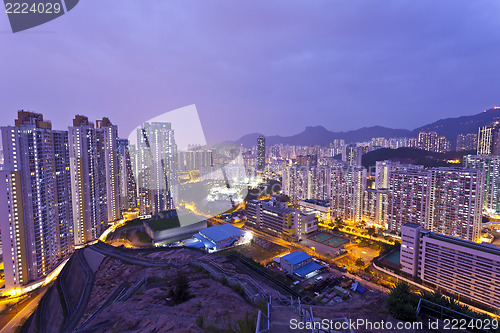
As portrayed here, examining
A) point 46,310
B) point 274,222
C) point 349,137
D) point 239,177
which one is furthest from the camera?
point 349,137

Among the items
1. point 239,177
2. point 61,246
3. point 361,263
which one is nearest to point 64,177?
point 61,246

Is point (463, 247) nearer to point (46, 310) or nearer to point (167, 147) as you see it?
point (46, 310)

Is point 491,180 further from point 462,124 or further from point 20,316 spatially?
point 462,124

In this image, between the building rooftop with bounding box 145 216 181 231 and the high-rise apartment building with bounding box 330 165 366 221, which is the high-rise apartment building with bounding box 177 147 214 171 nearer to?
the building rooftop with bounding box 145 216 181 231

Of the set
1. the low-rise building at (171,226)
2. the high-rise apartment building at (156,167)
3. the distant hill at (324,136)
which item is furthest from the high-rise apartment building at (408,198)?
the distant hill at (324,136)

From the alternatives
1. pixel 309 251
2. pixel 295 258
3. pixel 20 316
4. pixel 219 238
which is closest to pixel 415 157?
pixel 309 251
